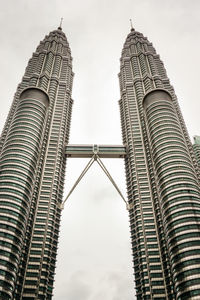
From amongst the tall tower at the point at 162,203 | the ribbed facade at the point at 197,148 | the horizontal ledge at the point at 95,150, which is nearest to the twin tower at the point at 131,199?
the tall tower at the point at 162,203

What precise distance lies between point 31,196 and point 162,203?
43.8 m

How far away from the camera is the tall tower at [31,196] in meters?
82.7

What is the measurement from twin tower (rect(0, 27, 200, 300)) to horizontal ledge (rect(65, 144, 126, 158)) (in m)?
0.99

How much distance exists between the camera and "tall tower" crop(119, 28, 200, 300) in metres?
78.3

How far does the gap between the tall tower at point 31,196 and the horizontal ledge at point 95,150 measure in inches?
165

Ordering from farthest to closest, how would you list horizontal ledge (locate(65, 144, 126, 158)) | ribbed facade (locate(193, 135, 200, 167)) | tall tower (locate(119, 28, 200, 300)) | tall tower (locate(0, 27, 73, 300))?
ribbed facade (locate(193, 135, 200, 167)), horizontal ledge (locate(65, 144, 126, 158)), tall tower (locate(0, 27, 73, 300)), tall tower (locate(119, 28, 200, 300))

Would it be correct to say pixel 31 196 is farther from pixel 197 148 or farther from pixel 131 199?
pixel 197 148

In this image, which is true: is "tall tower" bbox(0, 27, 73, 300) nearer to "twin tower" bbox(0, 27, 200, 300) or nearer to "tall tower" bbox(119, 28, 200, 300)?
"twin tower" bbox(0, 27, 200, 300)

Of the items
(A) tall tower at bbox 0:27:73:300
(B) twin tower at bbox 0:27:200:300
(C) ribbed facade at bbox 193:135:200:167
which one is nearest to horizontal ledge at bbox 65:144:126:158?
(B) twin tower at bbox 0:27:200:300

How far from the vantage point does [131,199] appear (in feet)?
399

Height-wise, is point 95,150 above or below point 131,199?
above

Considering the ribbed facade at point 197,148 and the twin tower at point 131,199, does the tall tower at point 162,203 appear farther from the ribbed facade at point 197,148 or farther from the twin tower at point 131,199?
the ribbed facade at point 197,148

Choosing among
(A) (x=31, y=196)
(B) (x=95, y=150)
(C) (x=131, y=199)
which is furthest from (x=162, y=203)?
(B) (x=95, y=150)

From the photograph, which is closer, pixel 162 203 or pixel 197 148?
pixel 162 203
